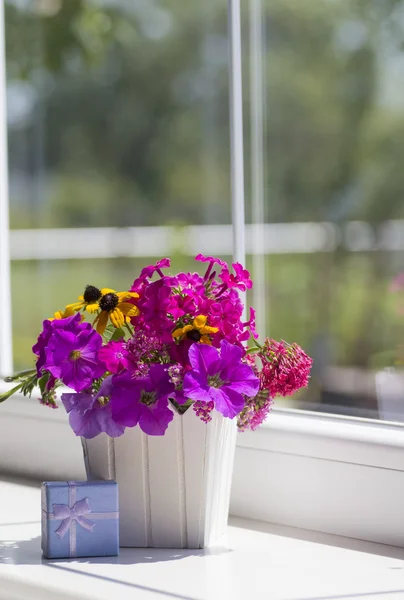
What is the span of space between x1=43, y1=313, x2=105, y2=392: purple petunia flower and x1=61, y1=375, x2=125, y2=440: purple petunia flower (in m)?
0.02

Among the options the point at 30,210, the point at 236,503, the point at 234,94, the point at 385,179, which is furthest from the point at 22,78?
the point at 236,503

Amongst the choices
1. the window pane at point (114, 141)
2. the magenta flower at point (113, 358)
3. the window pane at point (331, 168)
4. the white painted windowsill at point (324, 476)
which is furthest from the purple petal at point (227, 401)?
the window pane at point (114, 141)

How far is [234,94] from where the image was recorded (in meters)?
1.33

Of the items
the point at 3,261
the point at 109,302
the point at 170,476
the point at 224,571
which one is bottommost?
the point at 224,571

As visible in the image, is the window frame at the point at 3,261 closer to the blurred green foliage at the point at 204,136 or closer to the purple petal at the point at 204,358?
the blurred green foliage at the point at 204,136

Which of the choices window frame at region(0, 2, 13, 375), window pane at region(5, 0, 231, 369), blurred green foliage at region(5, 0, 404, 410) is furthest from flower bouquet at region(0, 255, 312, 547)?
window pane at region(5, 0, 231, 369)

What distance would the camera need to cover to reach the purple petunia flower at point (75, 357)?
39.2 inches

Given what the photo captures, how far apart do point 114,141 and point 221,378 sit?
1.76m

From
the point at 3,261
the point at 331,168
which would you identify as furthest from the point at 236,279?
the point at 331,168

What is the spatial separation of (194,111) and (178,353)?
1770 mm

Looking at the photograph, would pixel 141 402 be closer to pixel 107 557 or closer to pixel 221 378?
pixel 221 378

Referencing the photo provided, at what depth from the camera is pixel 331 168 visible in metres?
2.30

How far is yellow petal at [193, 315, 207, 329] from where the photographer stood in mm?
1002

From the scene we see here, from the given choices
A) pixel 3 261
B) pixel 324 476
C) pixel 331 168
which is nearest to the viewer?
pixel 324 476
